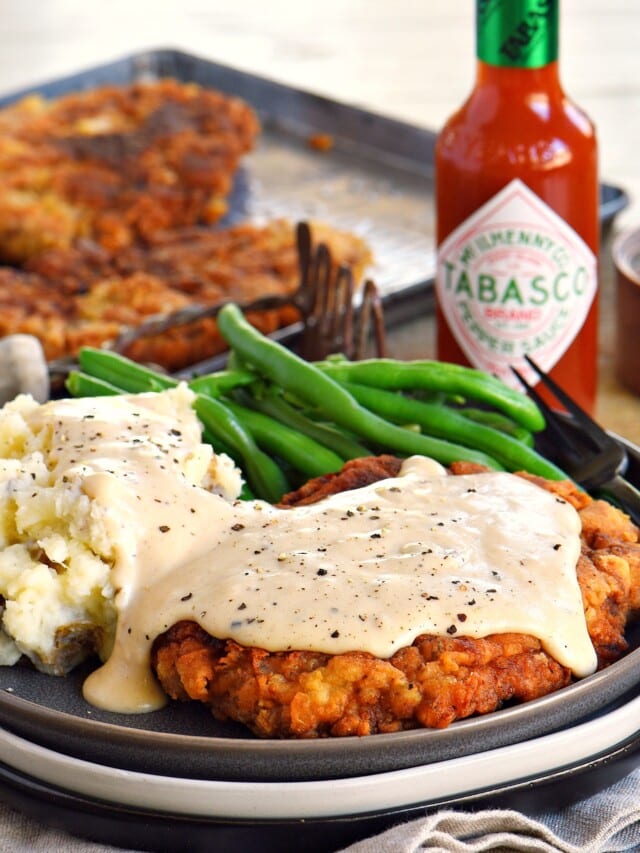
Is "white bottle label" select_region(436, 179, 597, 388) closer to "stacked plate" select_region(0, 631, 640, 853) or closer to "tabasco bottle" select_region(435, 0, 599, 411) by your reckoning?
"tabasco bottle" select_region(435, 0, 599, 411)

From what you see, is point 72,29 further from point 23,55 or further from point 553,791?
point 553,791

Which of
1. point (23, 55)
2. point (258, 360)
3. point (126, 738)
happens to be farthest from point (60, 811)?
point (23, 55)

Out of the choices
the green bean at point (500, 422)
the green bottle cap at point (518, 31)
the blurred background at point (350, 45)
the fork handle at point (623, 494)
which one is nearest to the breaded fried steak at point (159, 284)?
the green bottle cap at point (518, 31)

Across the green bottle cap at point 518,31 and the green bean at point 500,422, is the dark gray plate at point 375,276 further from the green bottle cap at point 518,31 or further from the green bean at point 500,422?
the green bottle cap at point 518,31

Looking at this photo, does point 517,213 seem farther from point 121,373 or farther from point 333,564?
point 333,564

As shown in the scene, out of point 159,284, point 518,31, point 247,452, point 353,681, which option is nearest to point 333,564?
point 353,681

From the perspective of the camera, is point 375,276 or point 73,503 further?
point 375,276
